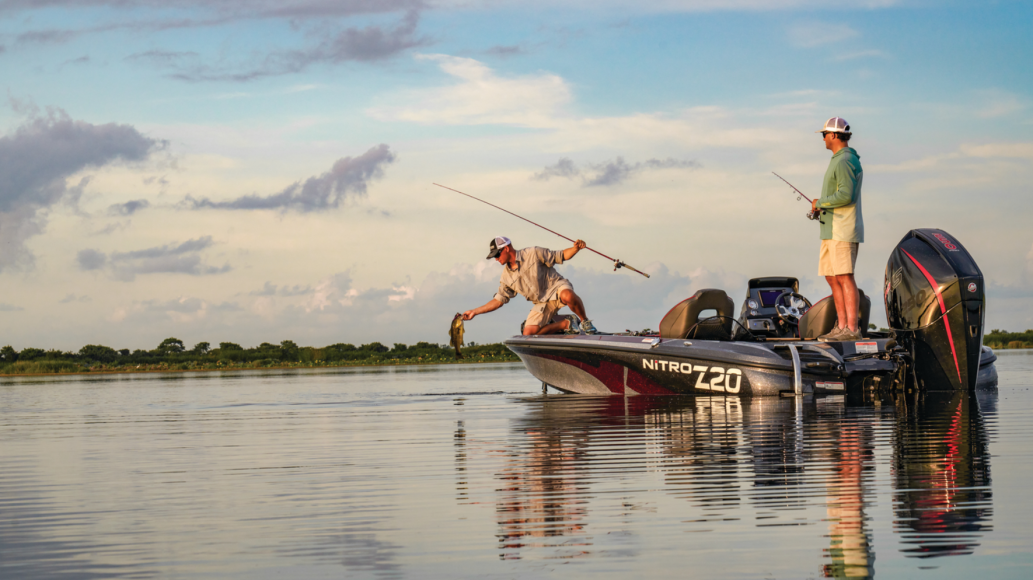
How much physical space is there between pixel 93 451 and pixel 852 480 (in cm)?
537

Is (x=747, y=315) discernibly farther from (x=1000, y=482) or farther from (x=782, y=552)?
(x=782, y=552)

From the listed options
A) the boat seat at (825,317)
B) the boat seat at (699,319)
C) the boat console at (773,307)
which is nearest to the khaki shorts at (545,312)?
the boat seat at (699,319)

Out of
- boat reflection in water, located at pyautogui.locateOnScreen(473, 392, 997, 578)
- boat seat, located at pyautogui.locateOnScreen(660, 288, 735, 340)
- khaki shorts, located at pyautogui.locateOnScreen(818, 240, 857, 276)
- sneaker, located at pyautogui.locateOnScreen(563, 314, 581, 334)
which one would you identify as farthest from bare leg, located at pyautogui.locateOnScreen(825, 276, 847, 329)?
sneaker, located at pyautogui.locateOnScreen(563, 314, 581, 334)

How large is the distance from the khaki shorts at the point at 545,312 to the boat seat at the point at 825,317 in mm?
3139

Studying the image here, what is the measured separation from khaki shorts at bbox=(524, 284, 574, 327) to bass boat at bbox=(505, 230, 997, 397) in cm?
71

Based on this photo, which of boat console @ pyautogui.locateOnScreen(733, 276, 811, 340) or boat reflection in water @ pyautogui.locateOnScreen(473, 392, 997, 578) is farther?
boat console @ pyautogui.locateOnScreen(733, 276, 811, 340)

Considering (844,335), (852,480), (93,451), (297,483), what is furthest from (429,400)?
(852,480)

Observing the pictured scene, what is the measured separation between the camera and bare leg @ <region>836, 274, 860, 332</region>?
1027 cm

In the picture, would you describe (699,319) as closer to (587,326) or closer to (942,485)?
(587,326)

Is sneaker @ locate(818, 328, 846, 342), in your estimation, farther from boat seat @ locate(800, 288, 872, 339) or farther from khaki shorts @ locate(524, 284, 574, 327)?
khaki shorts @ locate(524, 284, 574, 327)

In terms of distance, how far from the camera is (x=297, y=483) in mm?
5098

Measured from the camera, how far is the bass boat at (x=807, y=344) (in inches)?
396

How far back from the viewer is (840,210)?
10.1 metres

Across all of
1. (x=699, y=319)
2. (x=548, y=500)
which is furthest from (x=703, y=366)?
(x=548, y=500)
